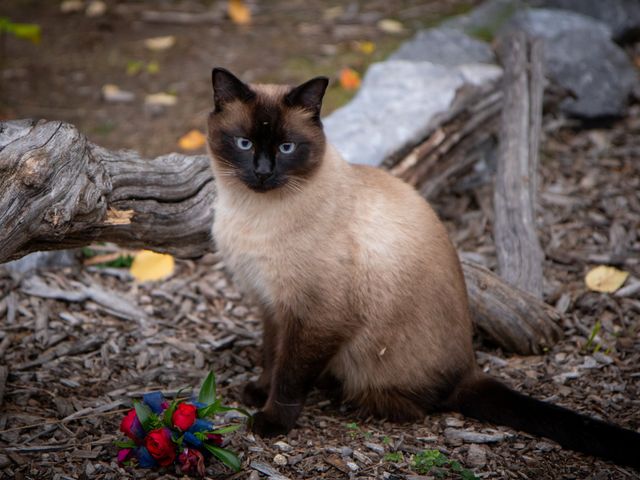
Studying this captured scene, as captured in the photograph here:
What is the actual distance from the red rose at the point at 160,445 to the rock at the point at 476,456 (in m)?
1.25

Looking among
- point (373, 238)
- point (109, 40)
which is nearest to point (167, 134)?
point (109, 40)

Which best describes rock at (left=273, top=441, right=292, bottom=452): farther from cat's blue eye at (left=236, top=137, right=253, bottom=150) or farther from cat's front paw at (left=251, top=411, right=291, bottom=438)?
cat's blue eye at (left=236, top=137, right=253, bottom=150)

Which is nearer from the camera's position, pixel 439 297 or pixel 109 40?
pixel 439 297

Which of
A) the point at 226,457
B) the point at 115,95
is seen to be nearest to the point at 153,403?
the point at 226,457

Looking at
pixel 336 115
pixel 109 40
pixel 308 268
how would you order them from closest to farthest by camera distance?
pixel 308 268 → pixel 336 115 → pixel 109 40

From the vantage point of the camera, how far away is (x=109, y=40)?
24.0 feet

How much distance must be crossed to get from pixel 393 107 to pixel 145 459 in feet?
9.98

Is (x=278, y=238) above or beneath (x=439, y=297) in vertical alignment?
above

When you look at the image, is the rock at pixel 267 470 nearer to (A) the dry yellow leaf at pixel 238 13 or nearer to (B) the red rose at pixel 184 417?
(B) the red rose at pixel 184 417

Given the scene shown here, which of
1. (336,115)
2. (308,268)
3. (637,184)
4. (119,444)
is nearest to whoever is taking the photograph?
(119,444)

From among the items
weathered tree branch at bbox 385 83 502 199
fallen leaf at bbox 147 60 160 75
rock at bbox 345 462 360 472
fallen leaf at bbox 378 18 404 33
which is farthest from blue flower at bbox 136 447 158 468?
fallen leaf at bbox 378 18 404 33

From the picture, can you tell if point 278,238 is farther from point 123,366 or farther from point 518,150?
point 518,150

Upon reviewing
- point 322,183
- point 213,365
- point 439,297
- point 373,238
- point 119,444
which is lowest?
point 213,365

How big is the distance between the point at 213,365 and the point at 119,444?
105 cm
